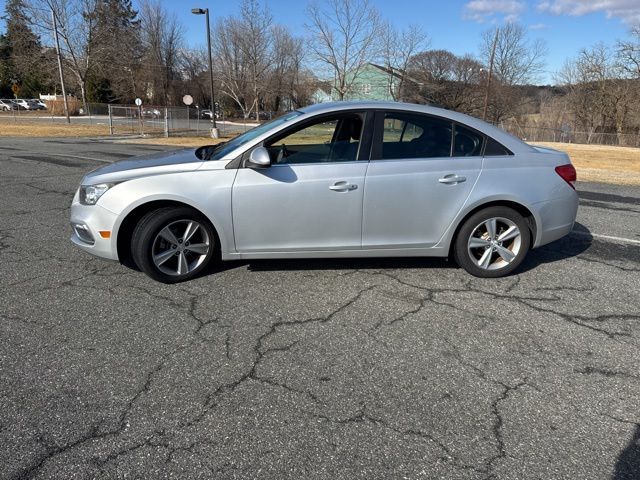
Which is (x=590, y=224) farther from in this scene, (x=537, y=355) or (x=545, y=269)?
(x=537, y=355)

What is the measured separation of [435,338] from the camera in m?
3.18

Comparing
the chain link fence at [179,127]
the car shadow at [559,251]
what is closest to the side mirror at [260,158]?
the car shadow at [559,251]

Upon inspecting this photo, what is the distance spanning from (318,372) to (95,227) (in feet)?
8.06

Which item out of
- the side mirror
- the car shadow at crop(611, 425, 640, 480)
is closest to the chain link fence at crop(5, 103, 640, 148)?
the side mirror

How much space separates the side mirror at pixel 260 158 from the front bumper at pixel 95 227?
1.31 m

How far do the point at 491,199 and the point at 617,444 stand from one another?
2324 mm

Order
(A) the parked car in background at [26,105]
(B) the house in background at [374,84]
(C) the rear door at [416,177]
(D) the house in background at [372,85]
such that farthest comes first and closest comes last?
(A) the parked car in background at [26,105] < (B) the house in background at [374,84] < (D) the house in background at [372,85] < (C) the rear door at [416,177]

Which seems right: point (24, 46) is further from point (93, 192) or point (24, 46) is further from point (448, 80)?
point (93, 192)

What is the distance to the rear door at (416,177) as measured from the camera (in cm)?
390

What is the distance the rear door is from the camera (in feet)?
12.8

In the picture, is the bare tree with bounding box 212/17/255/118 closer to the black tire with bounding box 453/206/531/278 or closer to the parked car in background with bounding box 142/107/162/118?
the parked car in background with bounding box 142/107/162/118

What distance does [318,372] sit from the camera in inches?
108

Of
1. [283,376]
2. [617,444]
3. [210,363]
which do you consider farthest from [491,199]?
[210,363]

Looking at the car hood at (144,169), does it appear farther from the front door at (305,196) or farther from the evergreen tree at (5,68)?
the evergreen tree at (5,68)
